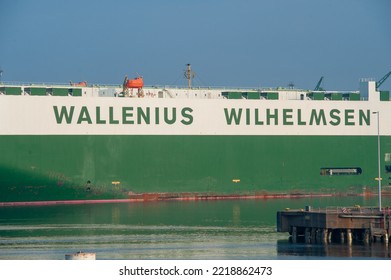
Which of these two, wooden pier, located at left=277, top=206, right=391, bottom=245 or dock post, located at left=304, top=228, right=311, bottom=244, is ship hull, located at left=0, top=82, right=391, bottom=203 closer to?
dock post, located at left=304, top=228, right=311, bottom=244

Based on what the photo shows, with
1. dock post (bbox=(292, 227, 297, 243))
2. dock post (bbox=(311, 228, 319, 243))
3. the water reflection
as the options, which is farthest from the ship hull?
the water reflection

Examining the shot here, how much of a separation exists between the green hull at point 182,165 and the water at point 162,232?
5.39 feet

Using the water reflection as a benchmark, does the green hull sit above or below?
above

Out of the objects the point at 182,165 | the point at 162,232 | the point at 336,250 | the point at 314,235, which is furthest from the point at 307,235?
the point at 182,165

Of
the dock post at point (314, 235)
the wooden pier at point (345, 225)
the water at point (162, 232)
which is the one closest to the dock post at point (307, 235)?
the wooden pier at point (345, 225)

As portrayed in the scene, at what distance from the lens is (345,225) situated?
37250mm

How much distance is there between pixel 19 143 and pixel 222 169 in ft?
37.3

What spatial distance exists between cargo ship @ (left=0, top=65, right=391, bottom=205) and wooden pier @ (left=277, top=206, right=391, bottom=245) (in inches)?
900

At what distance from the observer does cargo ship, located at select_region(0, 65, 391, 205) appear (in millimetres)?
59469
